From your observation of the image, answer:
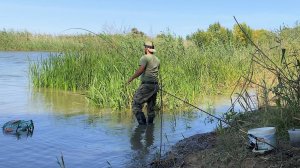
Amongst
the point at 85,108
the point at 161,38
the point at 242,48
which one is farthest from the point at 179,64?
the point at 242,48

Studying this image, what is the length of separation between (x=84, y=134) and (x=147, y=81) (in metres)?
1.96

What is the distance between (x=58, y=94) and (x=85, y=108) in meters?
3.24

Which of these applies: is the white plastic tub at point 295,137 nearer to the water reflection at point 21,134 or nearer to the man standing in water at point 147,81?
the man standing in water at point 147,81

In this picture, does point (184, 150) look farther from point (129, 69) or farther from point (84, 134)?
point (129, 69)

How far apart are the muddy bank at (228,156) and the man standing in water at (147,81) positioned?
2.89 metres

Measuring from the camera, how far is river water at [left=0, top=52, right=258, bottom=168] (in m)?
6.88

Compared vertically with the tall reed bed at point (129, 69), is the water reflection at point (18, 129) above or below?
below

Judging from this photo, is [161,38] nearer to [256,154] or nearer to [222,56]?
[222,56]

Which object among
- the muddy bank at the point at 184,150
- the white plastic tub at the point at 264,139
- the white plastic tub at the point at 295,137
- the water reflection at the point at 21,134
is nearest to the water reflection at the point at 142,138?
the muddy bank at the point at 184,150

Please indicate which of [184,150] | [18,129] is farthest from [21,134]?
[184,150]

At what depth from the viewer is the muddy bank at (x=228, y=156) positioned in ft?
16.0

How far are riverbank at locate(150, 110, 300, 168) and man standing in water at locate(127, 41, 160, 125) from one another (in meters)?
2.89

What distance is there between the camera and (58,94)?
49.8 ft

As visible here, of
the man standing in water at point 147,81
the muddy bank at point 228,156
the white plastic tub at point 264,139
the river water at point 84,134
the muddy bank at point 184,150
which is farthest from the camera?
the man standing in water at point 147,81
